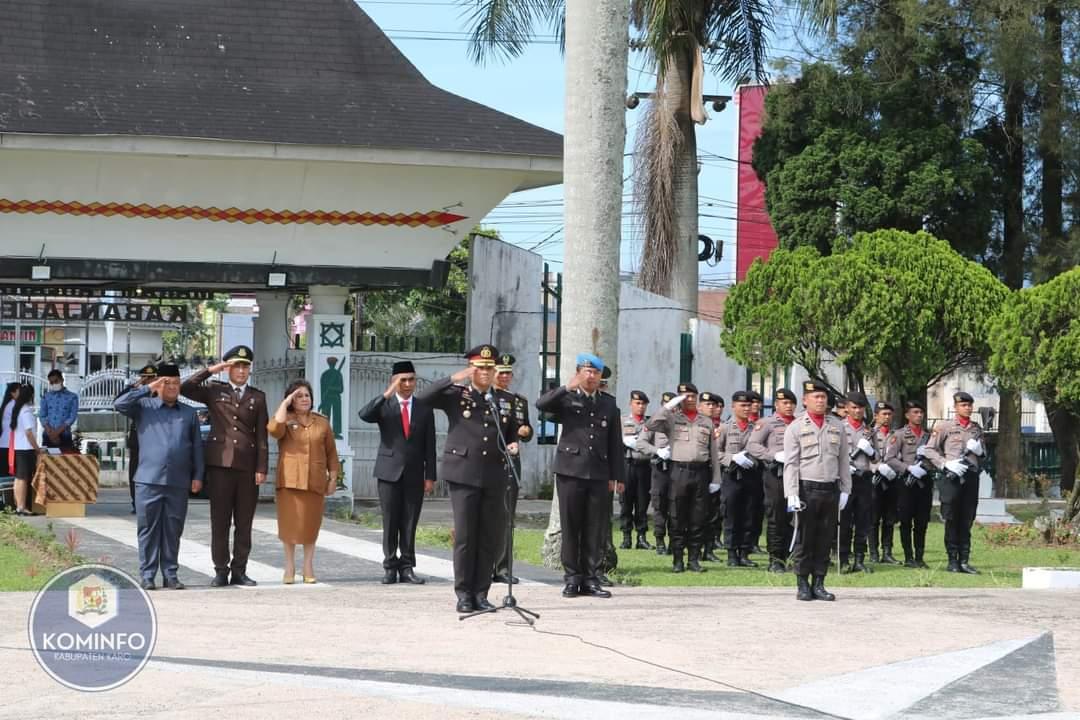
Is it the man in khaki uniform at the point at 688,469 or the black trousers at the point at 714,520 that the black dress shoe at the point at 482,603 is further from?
the black trousers at the point at 714,520

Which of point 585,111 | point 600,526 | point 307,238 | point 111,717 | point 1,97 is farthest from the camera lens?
point 307,238

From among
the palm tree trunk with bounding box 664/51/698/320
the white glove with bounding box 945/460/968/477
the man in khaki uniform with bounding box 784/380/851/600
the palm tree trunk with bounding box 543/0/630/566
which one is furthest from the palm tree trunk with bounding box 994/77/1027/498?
the man in khaki uniform with bounding box 784/380/851/600

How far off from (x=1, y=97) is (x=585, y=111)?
8.81m

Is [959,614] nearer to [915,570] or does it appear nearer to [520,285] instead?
[915,570]

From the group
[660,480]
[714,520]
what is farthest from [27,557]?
[714,520]

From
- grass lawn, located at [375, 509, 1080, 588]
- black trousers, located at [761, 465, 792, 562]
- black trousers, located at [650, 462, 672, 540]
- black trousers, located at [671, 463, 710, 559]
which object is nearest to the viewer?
grass lawn, located at [375, 509, 1080, 588]

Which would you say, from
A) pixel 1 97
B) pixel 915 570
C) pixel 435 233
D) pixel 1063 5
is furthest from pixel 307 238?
pixel 1063 5

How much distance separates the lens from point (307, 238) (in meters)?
21.5

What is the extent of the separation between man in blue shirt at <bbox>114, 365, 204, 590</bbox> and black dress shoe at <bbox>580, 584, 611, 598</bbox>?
120 inches

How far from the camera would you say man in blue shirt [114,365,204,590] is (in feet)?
41.8

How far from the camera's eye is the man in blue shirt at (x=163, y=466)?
1273 cm

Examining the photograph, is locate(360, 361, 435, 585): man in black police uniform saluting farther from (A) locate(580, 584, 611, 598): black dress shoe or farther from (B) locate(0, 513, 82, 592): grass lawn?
(B) locate(0, 513, 82, 592): grass lawn

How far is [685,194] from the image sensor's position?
28.0m

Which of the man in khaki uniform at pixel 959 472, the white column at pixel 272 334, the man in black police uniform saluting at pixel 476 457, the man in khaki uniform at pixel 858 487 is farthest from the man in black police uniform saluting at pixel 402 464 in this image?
the white column at pixel 272 334
